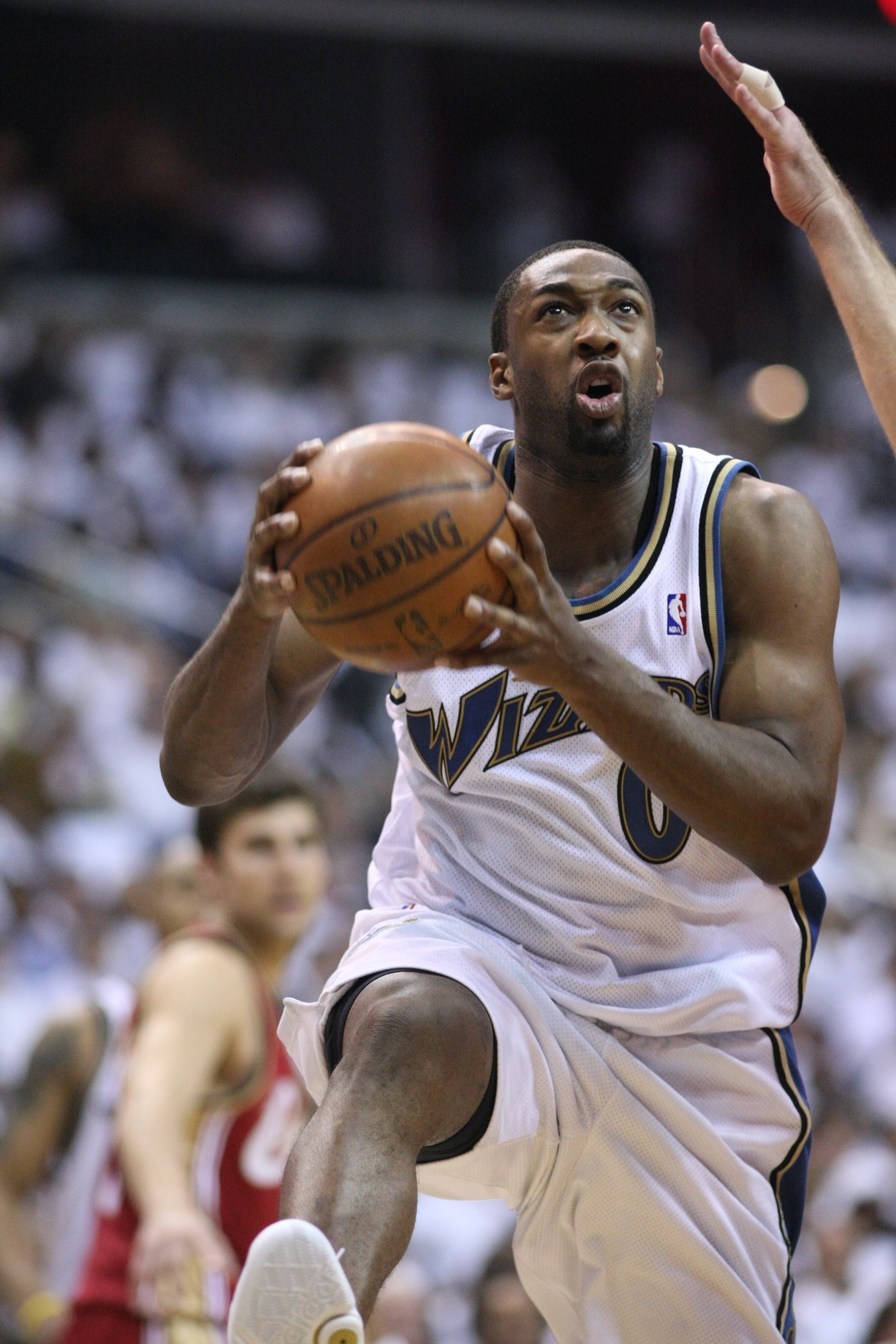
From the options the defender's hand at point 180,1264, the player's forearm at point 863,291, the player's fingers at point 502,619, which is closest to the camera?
the player's fingers at point 502,619

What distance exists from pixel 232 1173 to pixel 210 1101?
211 mm

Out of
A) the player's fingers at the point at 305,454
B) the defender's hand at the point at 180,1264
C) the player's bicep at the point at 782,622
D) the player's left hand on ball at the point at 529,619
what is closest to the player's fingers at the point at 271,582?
the player's fingers at the point at 305,454

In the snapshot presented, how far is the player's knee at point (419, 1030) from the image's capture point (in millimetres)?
2637

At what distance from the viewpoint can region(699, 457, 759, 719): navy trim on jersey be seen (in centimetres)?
308

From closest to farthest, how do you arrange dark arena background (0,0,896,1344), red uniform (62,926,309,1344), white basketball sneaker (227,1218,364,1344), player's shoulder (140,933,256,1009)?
white basketball sneaker (227,1218,364,1344), red uniform (62,926,309,1344), player's shoulder (140,933,256,1009), dark arena background (0,0,896,1344)

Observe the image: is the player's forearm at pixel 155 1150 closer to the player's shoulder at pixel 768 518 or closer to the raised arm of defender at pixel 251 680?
the raised arm of defender at pixel 251 680

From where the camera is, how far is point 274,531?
8.73 feet

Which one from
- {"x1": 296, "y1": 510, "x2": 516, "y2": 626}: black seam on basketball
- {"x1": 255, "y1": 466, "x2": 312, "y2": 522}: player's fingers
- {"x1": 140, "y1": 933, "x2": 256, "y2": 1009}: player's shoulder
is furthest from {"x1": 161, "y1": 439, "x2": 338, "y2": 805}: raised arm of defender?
{"x1": 140, "y1": 933, "x2": 256, "y2": 1009}: player's shoulder

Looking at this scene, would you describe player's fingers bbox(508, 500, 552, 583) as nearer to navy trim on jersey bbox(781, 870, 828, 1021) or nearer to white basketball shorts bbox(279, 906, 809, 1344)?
white basketball shorts bbox(279, 906, 809, 1344)

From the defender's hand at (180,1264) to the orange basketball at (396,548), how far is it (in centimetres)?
182

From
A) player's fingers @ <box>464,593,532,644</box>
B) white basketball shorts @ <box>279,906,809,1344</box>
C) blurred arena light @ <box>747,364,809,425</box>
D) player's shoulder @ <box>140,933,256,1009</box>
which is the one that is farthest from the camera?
blurred arena light @ <box>747,364,809,425</box>

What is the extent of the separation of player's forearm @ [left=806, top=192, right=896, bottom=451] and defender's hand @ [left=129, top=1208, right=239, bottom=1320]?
2.32 m

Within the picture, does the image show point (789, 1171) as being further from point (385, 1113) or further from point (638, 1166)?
point (385, 1113)

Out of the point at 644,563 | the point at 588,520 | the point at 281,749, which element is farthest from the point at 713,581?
the point at 281,749
